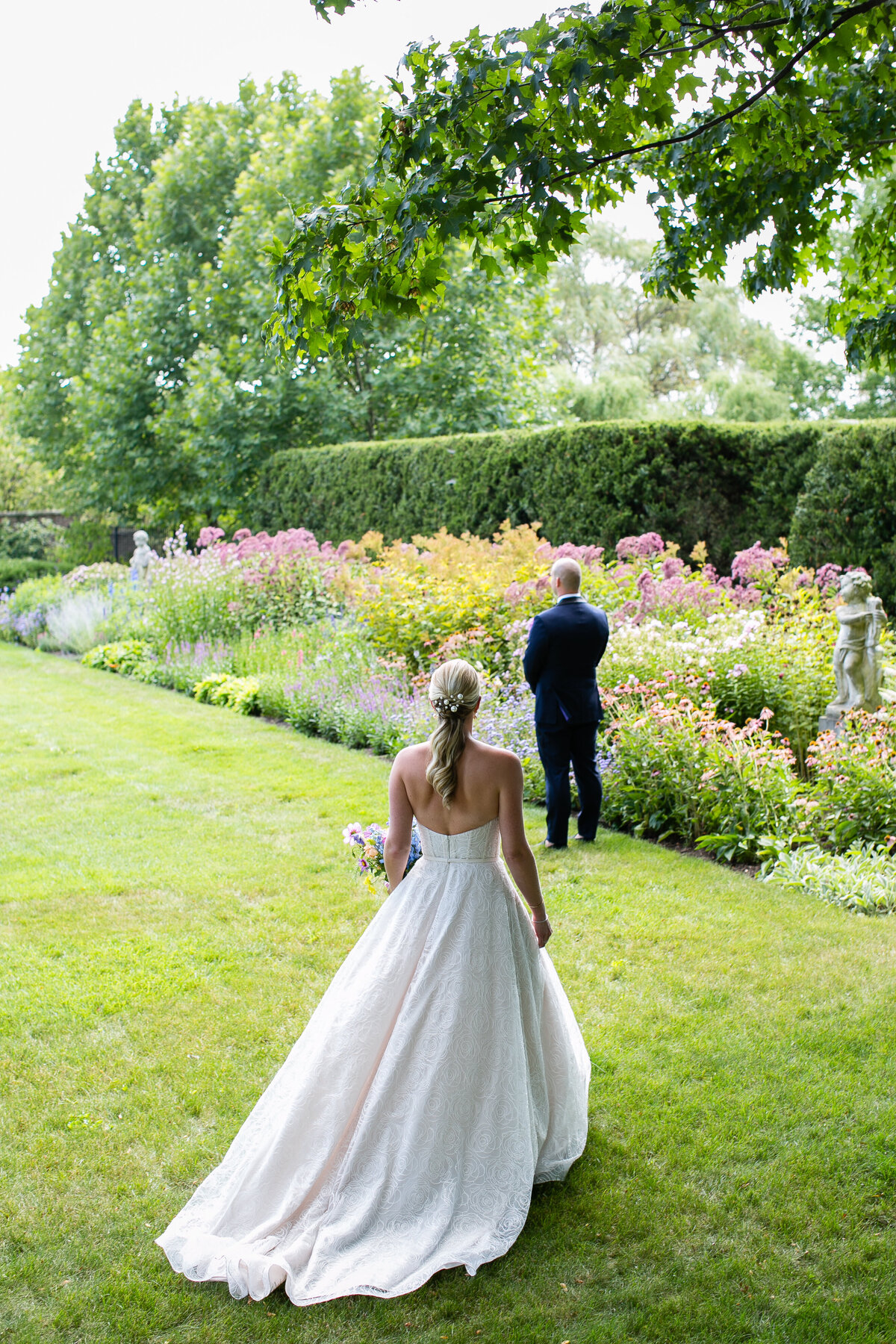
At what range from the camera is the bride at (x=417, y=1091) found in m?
2.87

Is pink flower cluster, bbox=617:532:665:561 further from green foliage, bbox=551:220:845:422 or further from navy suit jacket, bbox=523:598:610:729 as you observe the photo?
green foliage, bbox=551:220:845:422

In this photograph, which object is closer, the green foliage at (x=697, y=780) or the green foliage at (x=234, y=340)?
the green foliage at (x=697, y=780)

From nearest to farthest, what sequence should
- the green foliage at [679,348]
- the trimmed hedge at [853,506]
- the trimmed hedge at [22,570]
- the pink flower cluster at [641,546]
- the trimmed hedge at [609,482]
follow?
the pink flower cluster at [641,546], the trimmed hedge at [853,506], the trimmed hedge at [609,482], the trimmed hedge at [22,570], the green foliage at [679,348]

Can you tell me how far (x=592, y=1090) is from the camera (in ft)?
12.7

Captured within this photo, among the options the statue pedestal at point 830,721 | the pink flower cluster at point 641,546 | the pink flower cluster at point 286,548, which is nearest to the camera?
the statue pedestal at point 830,721

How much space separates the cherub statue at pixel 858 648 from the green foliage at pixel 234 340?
13538mm

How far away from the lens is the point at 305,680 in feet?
34.8

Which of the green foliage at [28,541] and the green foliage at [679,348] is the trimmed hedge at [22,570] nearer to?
the green foliage at [28,541]

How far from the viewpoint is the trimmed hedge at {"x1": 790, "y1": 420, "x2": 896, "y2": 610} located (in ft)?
34.7

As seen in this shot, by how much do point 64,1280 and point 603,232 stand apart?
36.5 metres

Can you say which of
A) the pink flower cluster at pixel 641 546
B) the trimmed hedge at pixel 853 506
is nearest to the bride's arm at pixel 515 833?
the pink flower cluster at pixel 641 546

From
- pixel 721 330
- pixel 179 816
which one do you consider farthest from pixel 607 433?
pixel 721 330

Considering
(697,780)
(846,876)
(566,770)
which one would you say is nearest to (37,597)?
(566,770)

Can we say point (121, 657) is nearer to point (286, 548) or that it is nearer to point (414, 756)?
point (286, 548)
